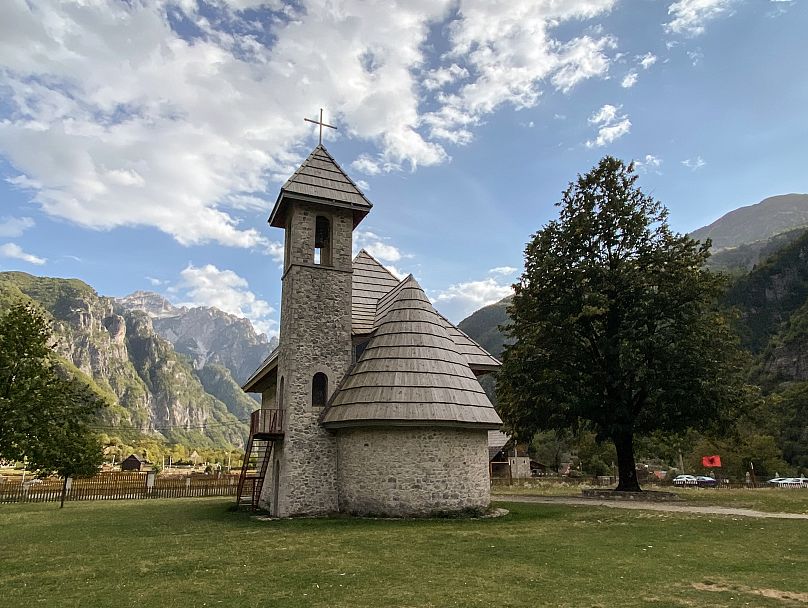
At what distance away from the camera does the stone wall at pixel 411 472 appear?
50.8 feet

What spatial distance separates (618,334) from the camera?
22.5 m

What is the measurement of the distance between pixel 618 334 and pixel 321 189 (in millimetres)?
13114

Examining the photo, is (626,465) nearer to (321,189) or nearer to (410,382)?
(410,382)

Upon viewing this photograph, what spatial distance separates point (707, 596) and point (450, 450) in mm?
9131

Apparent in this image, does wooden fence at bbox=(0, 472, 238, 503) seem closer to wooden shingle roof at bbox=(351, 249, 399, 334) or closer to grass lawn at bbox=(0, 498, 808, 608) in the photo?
grass lawn at bbox=(0, 498, 808, 608)

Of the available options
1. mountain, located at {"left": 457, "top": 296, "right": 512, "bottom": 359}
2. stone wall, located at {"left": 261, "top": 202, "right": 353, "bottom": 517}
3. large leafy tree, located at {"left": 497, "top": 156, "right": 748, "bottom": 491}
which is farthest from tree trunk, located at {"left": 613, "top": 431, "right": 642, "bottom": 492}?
mountain, located at {"left": 457, "top": 296, "right": 512, "bottom": 359}

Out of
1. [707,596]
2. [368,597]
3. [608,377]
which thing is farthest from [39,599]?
[608,377]

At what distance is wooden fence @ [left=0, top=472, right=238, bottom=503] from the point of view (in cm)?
2723

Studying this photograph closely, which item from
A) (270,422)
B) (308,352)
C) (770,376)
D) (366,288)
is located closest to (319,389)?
(308,352)

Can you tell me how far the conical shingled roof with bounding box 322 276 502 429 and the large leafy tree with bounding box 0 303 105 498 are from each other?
6.76 metres

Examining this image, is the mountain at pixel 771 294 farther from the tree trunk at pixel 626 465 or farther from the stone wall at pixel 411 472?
the stone wall at pixel 411 472

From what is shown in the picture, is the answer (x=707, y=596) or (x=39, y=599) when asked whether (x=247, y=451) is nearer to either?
(x=39, y=599)

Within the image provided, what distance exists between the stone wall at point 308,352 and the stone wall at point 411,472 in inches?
43.4

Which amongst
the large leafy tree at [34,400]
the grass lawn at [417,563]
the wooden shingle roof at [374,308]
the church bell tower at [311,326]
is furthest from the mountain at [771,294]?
the large leafy tree at [34,400]
